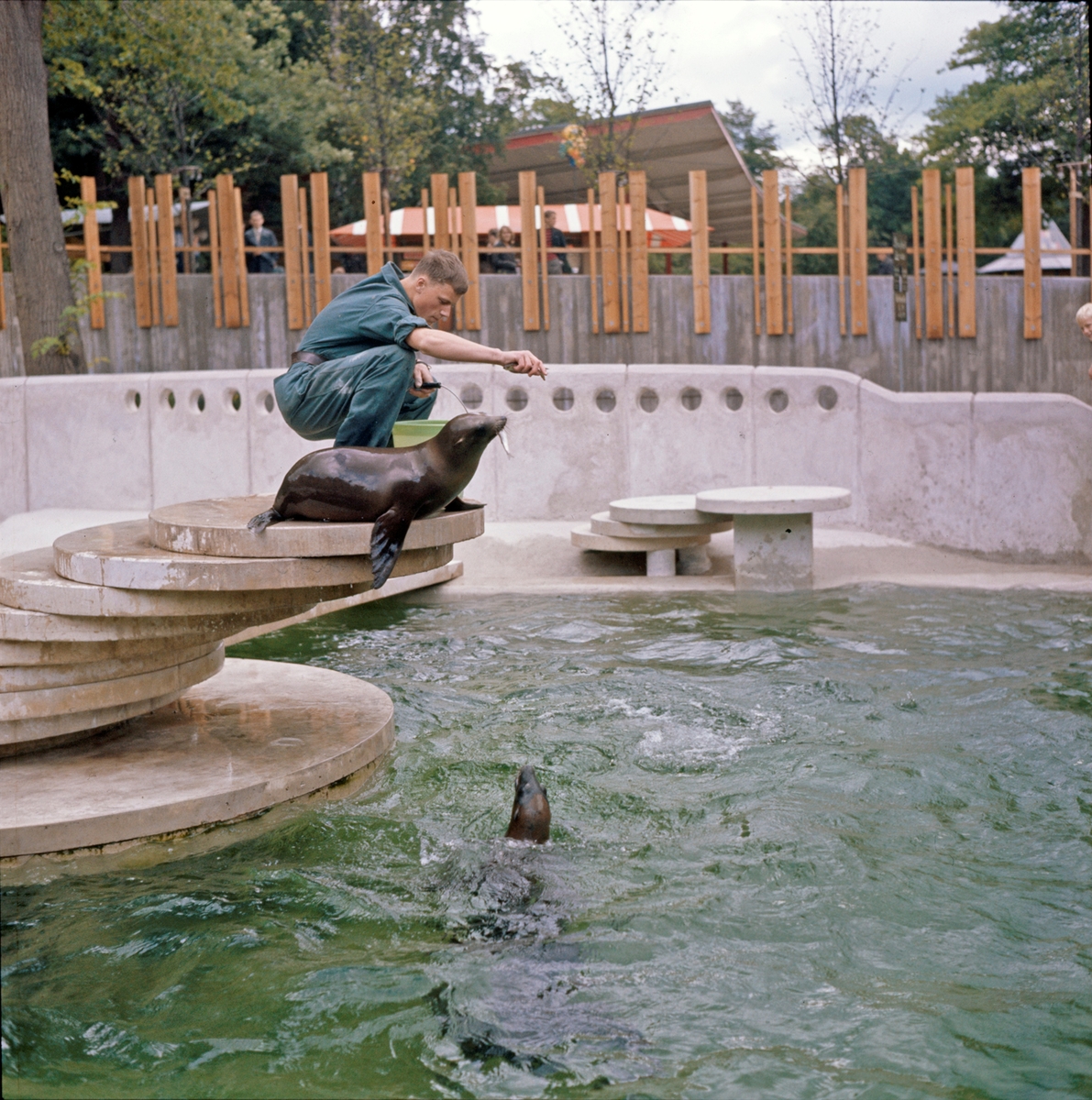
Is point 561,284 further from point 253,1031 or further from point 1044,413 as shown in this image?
point 253,1031

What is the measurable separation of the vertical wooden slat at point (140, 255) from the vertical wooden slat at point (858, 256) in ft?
26.1

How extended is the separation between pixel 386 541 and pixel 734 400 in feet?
27.8

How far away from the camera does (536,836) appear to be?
547cm

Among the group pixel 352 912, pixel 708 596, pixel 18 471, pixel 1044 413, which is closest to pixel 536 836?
pixel 352 912

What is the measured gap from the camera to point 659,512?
11.8 m

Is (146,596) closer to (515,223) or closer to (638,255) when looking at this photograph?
(638,255)

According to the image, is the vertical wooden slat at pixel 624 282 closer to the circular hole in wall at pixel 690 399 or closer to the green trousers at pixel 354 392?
the circular hole in wall at pixel 690 399

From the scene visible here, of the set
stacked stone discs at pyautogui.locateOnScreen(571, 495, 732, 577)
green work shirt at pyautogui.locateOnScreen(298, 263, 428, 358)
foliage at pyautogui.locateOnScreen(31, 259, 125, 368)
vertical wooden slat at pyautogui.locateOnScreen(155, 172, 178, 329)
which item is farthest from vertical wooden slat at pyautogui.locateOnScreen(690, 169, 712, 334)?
green work shirt at pyautogui.locateOnScreen(298, 263, 428, 358)


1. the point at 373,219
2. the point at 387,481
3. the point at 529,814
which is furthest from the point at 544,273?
the point at 529,814

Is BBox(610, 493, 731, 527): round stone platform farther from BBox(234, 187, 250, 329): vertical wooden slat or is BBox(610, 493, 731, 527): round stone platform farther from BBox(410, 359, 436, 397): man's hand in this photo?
BBox(234, 187, 250, 329): vertical wooden slat

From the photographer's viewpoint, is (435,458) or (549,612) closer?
(435,458)

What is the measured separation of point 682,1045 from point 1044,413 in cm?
1012

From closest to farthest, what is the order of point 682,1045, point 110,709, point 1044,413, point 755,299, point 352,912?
1. point 682,1045
2. point 352,912
3. point 110,709
4. point 1044,413
5. point 755,299

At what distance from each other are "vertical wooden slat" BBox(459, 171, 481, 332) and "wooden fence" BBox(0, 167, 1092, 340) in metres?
0.02
